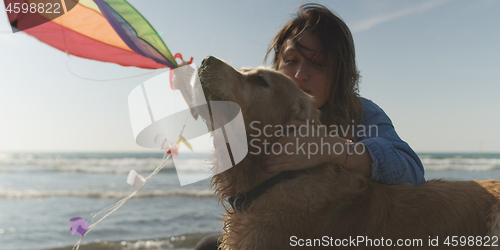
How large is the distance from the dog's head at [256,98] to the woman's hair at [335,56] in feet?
2.82

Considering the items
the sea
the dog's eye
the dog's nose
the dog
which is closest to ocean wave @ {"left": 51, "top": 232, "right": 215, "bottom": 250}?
the sea

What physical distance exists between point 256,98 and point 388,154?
1.08 meters

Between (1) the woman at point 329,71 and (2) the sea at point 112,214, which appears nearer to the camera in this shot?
(1) the woman at point 329,71

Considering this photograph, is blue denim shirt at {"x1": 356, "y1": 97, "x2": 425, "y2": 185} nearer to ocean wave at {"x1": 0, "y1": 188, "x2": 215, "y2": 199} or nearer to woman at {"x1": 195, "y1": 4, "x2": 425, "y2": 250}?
woman at {"x1": 195, "y1": 4, "x2": 425, "y2": 250}

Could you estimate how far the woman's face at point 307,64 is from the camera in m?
2.92

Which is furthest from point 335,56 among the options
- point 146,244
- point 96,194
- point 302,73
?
point 96,194

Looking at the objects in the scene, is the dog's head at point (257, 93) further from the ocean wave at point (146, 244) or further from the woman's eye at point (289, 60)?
the ocean wave at point (146, 244)

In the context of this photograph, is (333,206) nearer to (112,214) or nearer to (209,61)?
(209,61)

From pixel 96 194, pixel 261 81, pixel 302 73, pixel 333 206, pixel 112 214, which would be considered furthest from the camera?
pixel 96 194

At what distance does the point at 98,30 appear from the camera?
204cm

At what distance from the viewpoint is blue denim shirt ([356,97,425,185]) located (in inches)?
82.1

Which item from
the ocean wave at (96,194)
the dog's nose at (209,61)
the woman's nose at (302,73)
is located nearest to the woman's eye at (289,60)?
the woman's nose at (302,73)

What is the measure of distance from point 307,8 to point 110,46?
6.91 feet

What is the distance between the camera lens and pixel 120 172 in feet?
54.9
